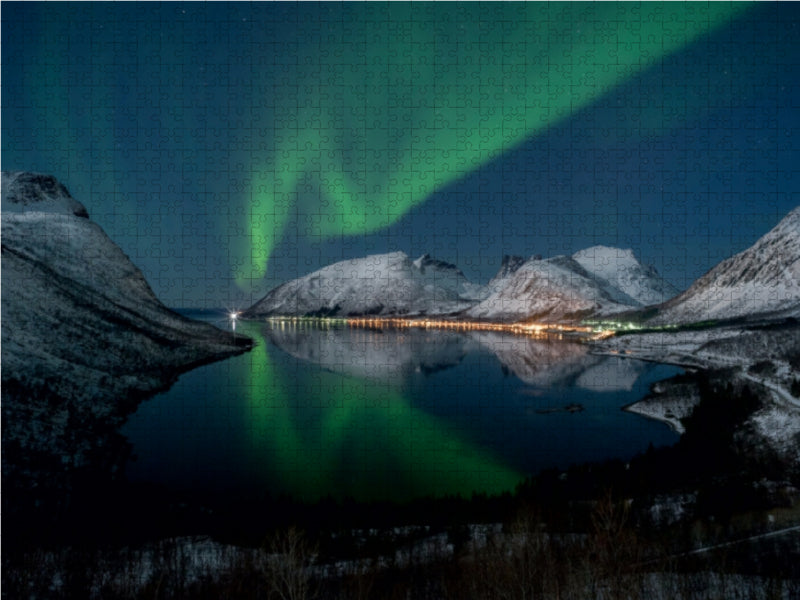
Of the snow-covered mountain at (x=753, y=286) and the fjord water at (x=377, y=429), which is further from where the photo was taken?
the snow-covered mountain at (x=753, y=286)

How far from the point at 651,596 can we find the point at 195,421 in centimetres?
4008

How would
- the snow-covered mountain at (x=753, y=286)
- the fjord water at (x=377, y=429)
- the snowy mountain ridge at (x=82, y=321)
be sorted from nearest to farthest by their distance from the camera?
the fjord water at (x=377, y=429), the snowy mountain ridge at (x=82, y=321), the snow-covered mountain at (x=753, y=286)

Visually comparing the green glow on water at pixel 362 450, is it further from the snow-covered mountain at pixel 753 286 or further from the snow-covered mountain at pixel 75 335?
the snow-covered mountain at pixel 753 286

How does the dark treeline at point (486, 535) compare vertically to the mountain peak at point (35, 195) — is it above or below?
below

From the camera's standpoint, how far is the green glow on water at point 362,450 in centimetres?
2764

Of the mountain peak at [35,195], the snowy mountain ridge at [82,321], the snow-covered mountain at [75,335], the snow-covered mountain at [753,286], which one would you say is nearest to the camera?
the snow-covered mountain at [75,335]

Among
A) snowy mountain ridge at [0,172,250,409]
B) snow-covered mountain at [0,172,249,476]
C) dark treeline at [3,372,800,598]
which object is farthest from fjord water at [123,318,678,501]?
snowy mountain ridge at [0,172,250,409]

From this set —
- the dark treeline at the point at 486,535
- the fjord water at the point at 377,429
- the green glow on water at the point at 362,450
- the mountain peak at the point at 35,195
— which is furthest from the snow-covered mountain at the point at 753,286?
the mountain peak at the point at 35,195

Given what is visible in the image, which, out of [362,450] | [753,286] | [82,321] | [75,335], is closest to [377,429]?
[362,450]

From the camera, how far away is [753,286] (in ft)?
445

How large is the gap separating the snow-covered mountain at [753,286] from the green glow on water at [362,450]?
106501 millimetres

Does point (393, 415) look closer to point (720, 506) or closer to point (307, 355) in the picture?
point (720, 506)

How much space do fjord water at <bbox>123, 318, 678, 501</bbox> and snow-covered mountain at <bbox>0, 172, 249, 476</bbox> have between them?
14.9ft

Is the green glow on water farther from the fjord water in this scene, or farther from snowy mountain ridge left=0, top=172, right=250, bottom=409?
snowy mountain ridge left=0, top=172, right=250, bottom=409
